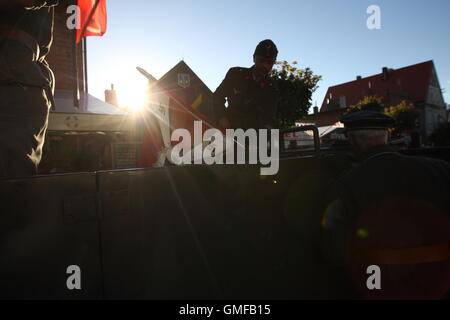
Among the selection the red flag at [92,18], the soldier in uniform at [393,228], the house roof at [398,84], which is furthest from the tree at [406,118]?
the soldier in uniform at [393,228]

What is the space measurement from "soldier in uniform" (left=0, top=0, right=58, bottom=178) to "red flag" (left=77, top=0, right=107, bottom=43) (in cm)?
342

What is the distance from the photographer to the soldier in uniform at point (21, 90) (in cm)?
154

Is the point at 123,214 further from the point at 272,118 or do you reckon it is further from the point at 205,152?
the point at 272,118

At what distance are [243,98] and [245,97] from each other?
26 millimetres

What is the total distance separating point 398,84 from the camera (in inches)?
1898

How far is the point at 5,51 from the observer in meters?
1.69

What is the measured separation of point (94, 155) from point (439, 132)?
40938 millimetres

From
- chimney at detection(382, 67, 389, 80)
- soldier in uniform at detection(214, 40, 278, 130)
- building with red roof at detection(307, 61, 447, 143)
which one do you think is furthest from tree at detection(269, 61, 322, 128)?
chimney at detection(382, 67, 389, 80)

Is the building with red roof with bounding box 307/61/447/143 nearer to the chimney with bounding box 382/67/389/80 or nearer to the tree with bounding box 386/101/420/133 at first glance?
the chimney with bounding box 382/67/389/80

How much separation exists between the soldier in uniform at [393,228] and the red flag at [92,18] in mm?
4725

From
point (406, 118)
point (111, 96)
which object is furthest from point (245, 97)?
point (406, 118)

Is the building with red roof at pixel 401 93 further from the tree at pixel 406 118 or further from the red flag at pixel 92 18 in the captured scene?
the red flag at pixel 92 18

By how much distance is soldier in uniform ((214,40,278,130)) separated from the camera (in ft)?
10.8
